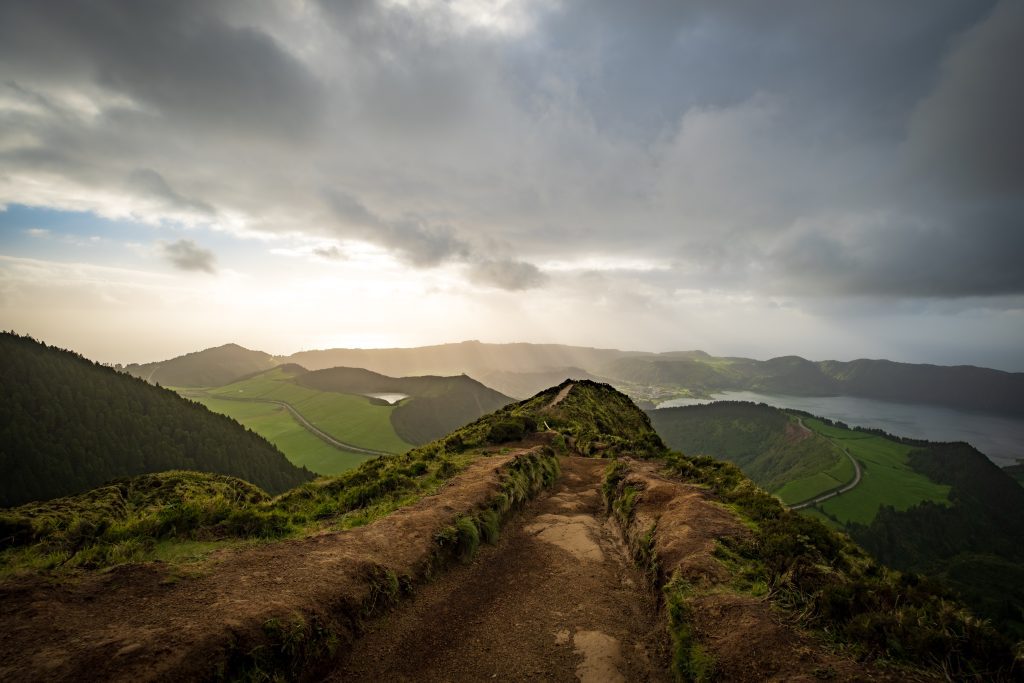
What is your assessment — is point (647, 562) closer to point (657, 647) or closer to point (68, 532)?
point (657, 647)

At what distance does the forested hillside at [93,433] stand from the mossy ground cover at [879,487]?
152304 millimetres

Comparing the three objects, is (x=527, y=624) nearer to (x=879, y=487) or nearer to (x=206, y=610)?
(x=206, y=610)

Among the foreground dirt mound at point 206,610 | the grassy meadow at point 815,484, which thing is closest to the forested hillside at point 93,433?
the foreground dirt mound at point 206,610

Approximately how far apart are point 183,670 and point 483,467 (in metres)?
13.2

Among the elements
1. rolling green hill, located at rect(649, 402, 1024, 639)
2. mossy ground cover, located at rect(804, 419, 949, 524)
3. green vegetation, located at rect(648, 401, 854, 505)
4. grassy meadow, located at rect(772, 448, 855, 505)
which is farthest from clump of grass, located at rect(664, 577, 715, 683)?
mossy ground cover, located at rect(804, 419, 949, 524)

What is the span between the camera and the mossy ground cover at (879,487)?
110m

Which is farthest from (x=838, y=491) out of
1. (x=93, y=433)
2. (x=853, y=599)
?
(x=93, y=433)

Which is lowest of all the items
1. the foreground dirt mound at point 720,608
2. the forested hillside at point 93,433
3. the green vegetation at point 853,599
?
the forested hillside at point 93,433

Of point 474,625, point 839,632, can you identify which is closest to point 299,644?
point 474,625

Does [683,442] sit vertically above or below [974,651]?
below

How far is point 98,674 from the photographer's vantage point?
593cm

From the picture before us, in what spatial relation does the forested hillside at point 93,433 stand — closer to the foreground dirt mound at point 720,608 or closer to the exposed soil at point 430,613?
the exposed soil at point 430,613

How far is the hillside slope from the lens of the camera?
6.73 metres

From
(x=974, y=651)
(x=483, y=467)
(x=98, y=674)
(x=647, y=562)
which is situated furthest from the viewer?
(x=483, y=467)
